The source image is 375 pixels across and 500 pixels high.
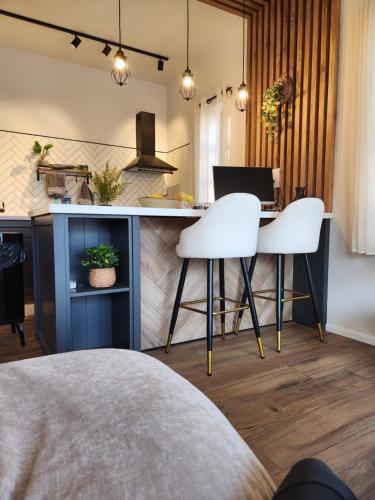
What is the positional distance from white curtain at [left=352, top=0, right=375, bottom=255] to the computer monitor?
2.47 feet

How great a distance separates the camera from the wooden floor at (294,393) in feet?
4.14

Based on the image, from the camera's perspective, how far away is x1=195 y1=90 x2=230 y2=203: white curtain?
14.5 feet

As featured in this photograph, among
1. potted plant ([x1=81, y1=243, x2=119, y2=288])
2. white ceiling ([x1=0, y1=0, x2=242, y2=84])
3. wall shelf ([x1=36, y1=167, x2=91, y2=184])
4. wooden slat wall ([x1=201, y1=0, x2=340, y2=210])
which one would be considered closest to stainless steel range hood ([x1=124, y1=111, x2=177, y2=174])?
wall shelf ([x1=36, y1=167, x2=91, y2=184])

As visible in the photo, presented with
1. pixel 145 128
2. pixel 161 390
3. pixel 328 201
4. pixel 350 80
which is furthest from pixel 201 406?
pixel 145 128

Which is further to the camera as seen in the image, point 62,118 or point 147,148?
point 147,148

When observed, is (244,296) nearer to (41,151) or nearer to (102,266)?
(102,266)

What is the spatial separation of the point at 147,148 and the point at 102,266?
12.7 feet

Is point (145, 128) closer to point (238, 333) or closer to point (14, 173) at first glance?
point (14, 173)

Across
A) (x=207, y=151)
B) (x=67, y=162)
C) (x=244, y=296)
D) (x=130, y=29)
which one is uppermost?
(x=130, y=29)

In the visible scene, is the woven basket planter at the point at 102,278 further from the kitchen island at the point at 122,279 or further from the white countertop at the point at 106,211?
the white countertop at the point at 106,211

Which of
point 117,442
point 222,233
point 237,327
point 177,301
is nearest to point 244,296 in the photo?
point 237,327

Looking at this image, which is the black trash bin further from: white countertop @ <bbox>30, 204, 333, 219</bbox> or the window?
the window

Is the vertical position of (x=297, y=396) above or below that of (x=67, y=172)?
below

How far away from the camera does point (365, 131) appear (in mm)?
2375
